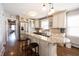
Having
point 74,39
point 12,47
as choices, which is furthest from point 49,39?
point 12,47

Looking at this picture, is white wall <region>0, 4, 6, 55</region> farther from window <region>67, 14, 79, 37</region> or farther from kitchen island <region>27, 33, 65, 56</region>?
window <region>67, 14, 79, 37</region>

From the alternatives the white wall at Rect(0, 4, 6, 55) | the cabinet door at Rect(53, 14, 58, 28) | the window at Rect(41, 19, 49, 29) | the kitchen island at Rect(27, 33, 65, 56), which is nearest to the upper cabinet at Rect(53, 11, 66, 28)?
the cabinet door at Rect(53, 14, 58, 28)

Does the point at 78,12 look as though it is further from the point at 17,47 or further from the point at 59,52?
the point at 17,47

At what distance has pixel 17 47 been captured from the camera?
5.17ft

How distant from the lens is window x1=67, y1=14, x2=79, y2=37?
59.7 inches

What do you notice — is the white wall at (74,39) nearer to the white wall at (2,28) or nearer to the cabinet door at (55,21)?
the cabinet door at (55,21)

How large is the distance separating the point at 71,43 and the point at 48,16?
Result: 572mm

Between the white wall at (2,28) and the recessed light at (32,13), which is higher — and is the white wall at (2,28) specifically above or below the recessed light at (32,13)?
below

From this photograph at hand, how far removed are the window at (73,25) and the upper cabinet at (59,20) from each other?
0.08 meters

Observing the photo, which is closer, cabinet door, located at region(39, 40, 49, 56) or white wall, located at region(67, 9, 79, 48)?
white wall, located at region(67, 9, 79, 48)

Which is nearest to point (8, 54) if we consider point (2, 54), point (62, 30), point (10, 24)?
point (2, 54)

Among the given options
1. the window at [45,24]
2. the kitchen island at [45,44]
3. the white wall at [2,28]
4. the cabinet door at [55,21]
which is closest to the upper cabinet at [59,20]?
the cabinet door at [55,21]

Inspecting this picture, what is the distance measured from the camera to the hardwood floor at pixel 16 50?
1.55 meters

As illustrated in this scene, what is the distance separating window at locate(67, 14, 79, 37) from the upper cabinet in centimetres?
8
